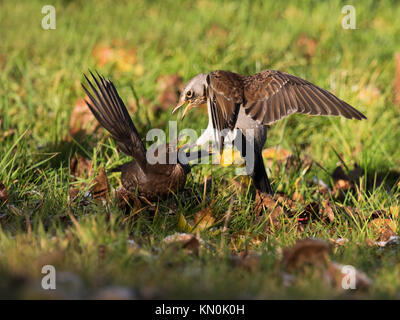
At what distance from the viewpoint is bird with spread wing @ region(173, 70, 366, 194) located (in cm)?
338

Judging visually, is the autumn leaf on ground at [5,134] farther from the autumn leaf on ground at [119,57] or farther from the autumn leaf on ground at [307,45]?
the autumn leaf on ground at [307,45]

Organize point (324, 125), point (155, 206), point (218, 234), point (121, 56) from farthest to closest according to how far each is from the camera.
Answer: point (121, 56), point (324, 125), point (155, 206), point (218, 234)

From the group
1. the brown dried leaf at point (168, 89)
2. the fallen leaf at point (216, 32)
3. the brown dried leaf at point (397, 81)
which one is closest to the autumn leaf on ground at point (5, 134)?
the brown dried leaf at point (168, 89)

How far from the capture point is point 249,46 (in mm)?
5836

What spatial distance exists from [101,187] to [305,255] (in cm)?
149

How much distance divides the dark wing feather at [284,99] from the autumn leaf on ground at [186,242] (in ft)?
2.99

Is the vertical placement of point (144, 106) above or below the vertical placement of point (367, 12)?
below

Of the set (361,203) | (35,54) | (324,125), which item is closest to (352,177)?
(361,203)

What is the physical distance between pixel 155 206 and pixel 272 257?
37.6 inches

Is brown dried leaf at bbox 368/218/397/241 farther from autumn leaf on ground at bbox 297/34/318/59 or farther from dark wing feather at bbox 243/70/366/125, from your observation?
autumn leaf on ground at bbox 297/34/318/59

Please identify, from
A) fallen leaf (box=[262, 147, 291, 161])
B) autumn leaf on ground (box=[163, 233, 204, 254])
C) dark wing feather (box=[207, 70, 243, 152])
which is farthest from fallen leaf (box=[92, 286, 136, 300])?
fallen leaf (box=[262, 147, 291, 161])

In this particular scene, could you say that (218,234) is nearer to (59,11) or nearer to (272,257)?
(272,257)

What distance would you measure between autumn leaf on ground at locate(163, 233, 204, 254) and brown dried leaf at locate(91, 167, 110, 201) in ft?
2.66

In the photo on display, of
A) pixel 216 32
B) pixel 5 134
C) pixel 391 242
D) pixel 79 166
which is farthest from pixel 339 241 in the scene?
pixel 216 32
